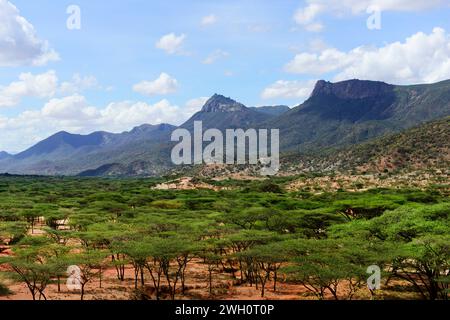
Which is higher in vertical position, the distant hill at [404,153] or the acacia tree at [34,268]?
the distant hill at [404,153]

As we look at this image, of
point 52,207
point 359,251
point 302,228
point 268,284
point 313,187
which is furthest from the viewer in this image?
point 313,187

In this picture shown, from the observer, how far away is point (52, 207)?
75.1 metres

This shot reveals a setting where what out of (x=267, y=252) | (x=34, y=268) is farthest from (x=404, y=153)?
(x=34, y=268)

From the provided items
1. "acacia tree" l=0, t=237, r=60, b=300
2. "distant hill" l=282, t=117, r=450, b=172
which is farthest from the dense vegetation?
"distant hill" l=282, t=117, r=450, b=172

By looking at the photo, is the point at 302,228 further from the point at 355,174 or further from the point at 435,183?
the point at 355,174

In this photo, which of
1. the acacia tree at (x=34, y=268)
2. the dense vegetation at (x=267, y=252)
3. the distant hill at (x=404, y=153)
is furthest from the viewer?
the distant hill at (x=404, y=153)

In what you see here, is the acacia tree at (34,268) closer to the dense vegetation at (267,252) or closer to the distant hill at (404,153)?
the dense vegetation at (267,252)

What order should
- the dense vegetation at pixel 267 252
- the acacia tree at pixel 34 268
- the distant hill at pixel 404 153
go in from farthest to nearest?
the distant hill at pixel 404 153
the dense vegetation at pixel 267 252
the acacia tree at pixel 34 268

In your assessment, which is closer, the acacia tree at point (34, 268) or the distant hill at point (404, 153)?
the acacia tree at point (34, 268)

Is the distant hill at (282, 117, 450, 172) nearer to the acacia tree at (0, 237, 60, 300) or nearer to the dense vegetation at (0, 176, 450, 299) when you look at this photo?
the dense vegetation at (0, 176, 450, 299)

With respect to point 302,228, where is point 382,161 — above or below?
above

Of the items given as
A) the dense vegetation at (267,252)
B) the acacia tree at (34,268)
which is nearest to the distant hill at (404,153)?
the dense vegetation at (267,252)
